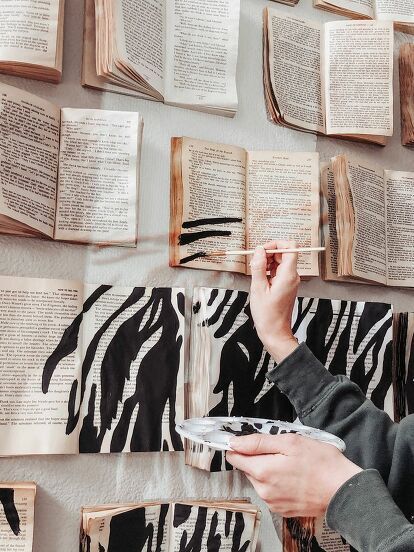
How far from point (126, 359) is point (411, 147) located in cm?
66

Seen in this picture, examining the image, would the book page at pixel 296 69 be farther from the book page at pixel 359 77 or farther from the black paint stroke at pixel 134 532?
the black paint stroke at pixel 134 532

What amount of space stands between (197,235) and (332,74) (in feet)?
1.27

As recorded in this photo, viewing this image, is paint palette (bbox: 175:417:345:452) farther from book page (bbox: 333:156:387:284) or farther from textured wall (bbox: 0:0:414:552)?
book page (bbox: 333:156:387:284)

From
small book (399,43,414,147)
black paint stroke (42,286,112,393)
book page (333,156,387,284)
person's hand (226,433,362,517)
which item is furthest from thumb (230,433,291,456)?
small book (399,43,414,147)

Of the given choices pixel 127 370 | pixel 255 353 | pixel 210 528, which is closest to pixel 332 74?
pixel 255 353

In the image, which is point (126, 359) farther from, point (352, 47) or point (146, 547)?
point (352, 47)

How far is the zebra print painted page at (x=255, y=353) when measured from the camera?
929 mm

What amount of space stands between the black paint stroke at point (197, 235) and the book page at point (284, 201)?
52 mm

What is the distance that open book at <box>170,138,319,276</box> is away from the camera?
0.96 m

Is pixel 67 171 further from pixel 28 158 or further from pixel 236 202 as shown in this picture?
pixel 236 202

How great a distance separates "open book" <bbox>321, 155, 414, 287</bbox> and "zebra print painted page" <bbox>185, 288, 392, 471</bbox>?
6cm

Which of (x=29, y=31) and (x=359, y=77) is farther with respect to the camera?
(x=359, y=77)

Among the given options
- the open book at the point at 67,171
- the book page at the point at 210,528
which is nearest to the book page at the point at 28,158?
the open book at the point at 67,171

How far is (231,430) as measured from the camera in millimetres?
805
